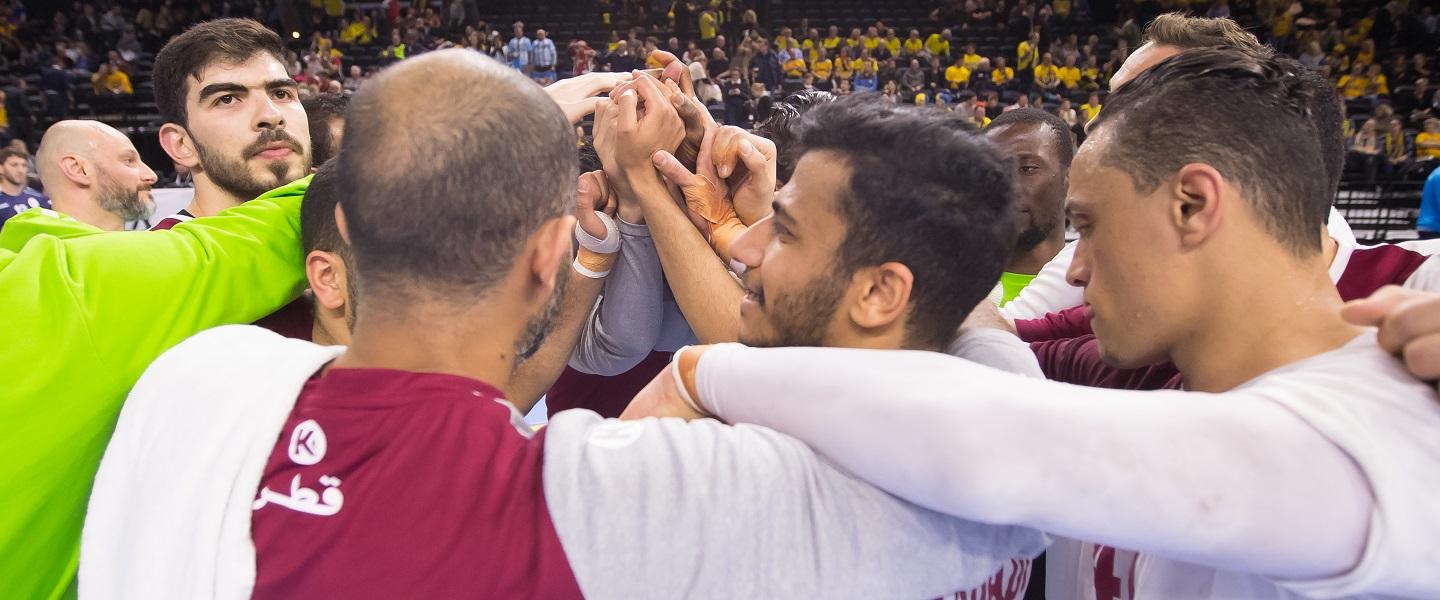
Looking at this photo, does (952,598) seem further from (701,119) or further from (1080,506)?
(701,119)

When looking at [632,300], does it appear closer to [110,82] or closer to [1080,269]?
[1080,269]

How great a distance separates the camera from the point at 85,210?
459 cm

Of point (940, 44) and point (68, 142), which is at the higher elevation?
point (68, 142)

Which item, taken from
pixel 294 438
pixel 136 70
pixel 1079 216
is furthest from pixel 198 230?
pixel 136 70

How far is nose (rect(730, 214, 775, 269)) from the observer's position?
59.6 inches

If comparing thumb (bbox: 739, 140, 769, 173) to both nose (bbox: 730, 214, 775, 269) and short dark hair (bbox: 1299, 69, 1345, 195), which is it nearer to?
nose (bbox: 730, 214, 775, 269)

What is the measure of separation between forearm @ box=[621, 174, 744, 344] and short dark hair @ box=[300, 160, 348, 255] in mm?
606

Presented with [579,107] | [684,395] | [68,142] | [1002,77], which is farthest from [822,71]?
[684,395]

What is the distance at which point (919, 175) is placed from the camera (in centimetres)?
135

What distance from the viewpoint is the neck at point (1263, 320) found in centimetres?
128

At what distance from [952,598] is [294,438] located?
904 millimetres

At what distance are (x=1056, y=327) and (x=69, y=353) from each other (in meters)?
1.97

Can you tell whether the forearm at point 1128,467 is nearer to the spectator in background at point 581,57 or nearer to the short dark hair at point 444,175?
the short dark hair at point 444,175

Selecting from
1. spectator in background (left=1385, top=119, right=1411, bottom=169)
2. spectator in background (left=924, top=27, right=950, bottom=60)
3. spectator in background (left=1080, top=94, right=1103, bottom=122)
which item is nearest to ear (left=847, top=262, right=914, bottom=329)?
spectator in background (left=1385, top=119, right=1411, bottom=169)
